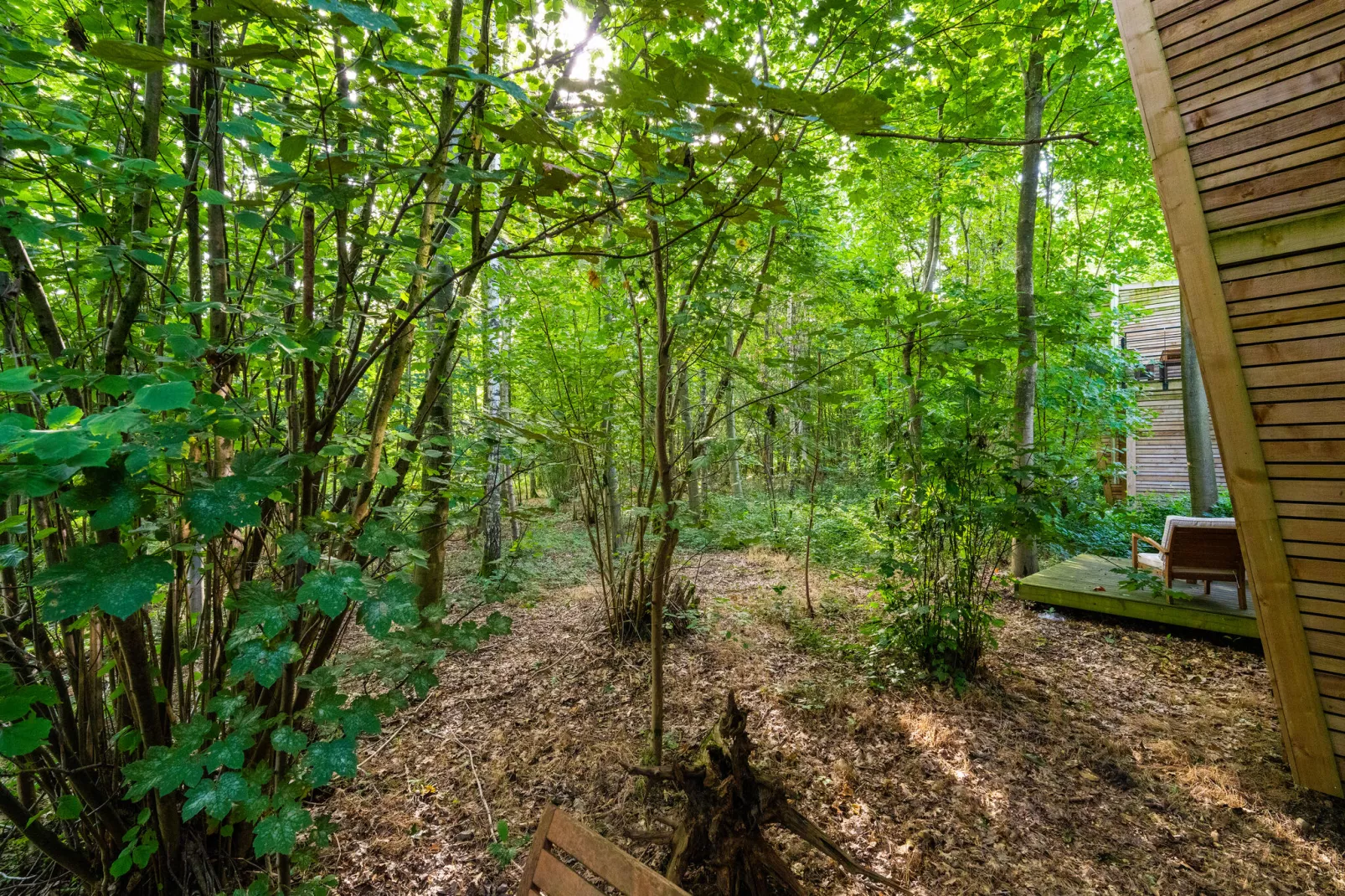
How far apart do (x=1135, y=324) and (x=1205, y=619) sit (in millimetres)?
11101

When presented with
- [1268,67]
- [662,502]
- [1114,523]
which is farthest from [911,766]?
[1114,523]

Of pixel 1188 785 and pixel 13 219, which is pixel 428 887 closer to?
pixel 13 219

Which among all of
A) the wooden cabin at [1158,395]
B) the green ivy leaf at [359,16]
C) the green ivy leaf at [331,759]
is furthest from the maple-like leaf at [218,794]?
the wooden cabin at [1158,395]

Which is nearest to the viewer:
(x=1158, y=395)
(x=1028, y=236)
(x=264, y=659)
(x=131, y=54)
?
(x=131, y=54)

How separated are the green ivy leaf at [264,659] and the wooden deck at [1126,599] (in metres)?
5.77

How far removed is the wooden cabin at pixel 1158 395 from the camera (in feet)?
36.5

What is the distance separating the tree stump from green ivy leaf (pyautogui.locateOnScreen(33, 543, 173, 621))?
61.0 inches

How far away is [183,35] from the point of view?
1.43 metres

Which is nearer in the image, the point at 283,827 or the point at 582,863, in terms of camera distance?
the point at 283,827

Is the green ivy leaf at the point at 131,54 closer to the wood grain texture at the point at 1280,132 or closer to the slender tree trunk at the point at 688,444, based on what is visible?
the slender tree trunk at the point at 688,444

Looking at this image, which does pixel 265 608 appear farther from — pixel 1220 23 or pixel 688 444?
pixel 1220 23

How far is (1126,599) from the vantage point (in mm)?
4668

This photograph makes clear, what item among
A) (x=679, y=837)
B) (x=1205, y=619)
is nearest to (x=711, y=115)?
(x=679, y=837)

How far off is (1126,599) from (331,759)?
6129mm
